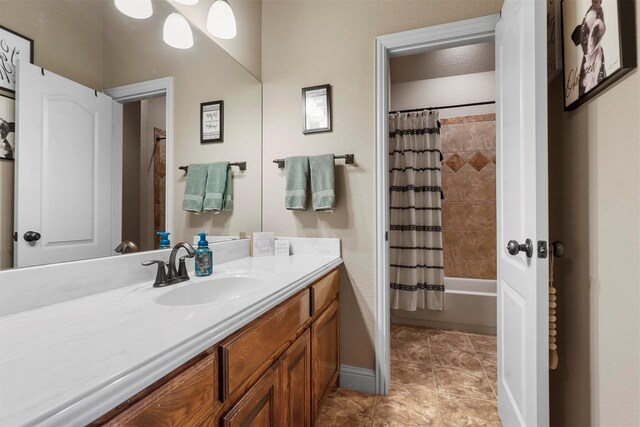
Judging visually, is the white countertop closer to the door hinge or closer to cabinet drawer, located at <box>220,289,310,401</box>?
cabinet drawer, located at <box>220,289,310,401</box>

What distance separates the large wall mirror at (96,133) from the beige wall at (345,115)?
20.4 inches

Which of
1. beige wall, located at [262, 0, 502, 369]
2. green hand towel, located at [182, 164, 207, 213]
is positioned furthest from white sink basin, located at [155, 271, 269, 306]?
beige wall, located at [262, 0, 502, 369]

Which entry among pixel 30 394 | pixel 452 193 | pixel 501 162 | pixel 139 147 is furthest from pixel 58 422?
pixel 452 193

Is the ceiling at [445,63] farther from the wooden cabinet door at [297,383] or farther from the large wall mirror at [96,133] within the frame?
the wooden cabinet door at [297,383]

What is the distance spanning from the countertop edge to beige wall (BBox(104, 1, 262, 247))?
2.48ft

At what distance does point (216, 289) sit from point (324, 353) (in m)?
0.63

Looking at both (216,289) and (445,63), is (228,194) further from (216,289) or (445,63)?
(445,63)

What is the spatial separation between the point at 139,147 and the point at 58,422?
1.00 m

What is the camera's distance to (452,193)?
312 centimetres

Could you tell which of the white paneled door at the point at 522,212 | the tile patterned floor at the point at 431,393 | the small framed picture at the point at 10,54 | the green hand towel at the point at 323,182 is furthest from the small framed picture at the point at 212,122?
the tile patterned floor at the point at 431,393

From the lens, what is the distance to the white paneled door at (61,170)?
0.81m

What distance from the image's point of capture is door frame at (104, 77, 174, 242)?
1048 millimetres

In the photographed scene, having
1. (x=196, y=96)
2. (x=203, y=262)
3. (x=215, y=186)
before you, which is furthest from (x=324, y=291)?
(x=196, y=96)

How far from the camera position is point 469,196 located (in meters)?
3.06
